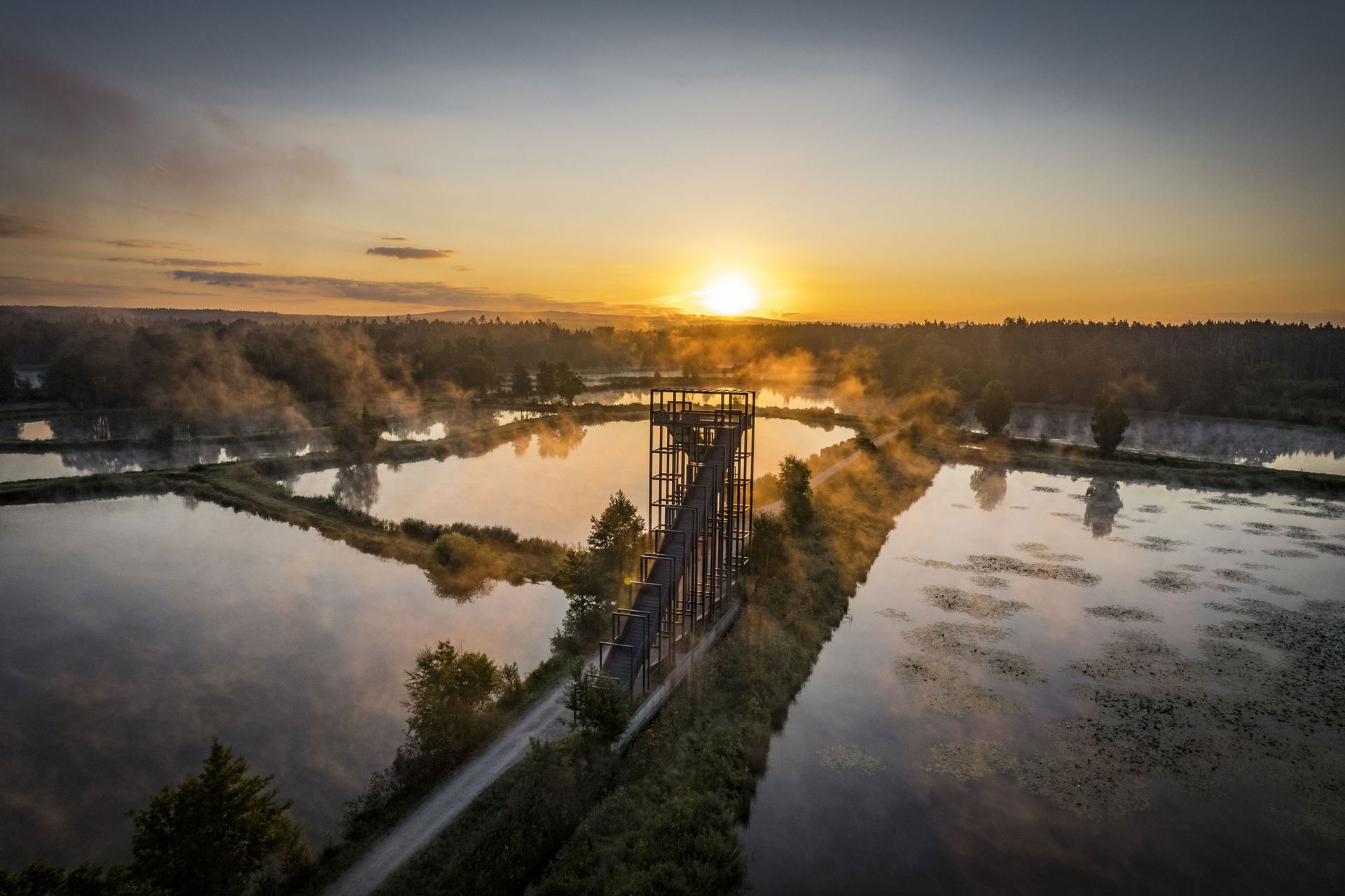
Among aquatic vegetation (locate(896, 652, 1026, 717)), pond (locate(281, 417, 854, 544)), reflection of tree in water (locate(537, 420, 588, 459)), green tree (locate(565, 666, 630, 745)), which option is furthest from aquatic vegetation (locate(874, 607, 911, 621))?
reflection of tree in water (locate(537, 420, 588, 459))

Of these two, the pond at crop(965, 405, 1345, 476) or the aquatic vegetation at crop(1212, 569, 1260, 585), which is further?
the pond at crop(965, 405, 1345, 476)

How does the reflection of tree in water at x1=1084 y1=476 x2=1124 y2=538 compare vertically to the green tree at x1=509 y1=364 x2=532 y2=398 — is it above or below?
below

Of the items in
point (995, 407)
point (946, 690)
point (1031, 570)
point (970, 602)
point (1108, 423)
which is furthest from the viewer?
point (995, 407)

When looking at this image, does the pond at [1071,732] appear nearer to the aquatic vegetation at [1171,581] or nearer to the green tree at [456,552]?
the aquatic vegetation at [1171,581]

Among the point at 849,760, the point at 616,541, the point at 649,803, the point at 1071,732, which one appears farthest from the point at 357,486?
the point at 1071,732

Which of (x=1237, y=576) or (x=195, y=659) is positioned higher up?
(x=1237, y=576)

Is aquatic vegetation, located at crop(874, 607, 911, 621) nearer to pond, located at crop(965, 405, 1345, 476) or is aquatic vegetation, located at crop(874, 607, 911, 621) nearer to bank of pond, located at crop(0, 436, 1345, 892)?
bank of pond, located at crop(0, 436, 1345, 892)

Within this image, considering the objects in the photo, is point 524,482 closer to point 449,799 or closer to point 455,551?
point 455,551
